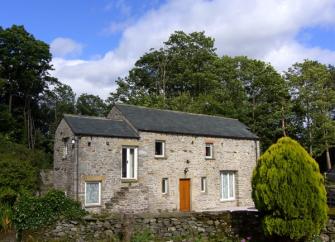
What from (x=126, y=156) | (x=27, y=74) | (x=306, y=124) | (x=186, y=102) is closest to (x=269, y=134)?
(x=306, y=124)

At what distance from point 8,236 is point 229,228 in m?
8.51

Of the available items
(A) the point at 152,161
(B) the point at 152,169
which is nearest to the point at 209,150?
(A) the point at 152,161

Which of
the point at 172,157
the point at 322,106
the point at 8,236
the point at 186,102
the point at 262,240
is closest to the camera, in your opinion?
the point at 262,240

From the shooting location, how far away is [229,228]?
44.5ft

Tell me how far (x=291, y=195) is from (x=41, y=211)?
9.76 meters

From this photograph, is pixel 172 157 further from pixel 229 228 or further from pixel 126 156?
pixel 229 228

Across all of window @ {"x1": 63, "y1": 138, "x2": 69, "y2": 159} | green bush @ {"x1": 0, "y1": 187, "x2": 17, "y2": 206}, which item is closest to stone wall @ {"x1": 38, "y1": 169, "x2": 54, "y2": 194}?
window @ {"x1": 63, "y1": 138, "x2": 69, "y2": 159}

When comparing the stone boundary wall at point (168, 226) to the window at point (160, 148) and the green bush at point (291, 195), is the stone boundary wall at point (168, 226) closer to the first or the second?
the green bush at point (291, 195)

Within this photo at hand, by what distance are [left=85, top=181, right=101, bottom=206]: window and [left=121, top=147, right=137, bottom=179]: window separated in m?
2.10

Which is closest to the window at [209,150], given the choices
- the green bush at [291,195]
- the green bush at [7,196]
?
the green bush at [7,196]

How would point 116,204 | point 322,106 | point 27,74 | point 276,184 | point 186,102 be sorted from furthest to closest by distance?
point 27,74
point 186,102
point 322,106
point 116,204
point 276,184

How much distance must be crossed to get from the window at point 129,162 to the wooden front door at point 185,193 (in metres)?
3.70

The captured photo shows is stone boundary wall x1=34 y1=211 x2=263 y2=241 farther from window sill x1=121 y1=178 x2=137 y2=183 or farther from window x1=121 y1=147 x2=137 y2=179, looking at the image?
window x1=121 y1=147 x2=137 y2=179

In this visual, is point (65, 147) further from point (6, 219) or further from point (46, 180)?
point (6, 219)
